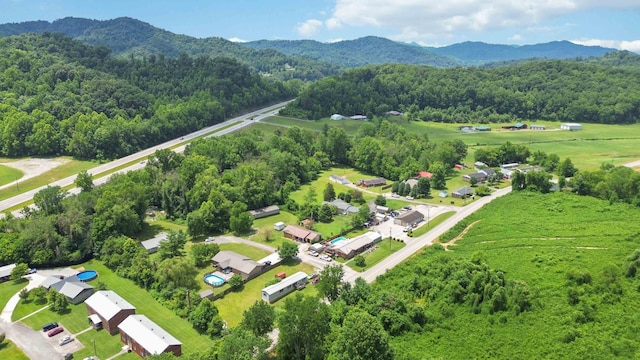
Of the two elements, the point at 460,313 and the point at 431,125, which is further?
the point at 431,125

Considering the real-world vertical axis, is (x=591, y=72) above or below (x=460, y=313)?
above

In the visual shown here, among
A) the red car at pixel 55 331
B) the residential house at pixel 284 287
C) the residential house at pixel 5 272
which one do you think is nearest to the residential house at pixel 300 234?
the residential house at pixel 284 287

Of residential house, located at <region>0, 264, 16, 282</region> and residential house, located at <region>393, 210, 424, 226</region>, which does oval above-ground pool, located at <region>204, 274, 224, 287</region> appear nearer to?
residential house, located at <region>0, 264, 16, 282</region>

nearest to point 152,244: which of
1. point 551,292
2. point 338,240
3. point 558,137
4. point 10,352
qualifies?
point 10,352

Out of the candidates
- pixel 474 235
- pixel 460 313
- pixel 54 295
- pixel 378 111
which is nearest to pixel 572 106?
pixel 378 111

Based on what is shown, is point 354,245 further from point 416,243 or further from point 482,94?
point 482,94

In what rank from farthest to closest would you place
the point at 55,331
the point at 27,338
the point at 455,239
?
1. the point at 455,239
2. the point at 55,331
3. the point at 27,338

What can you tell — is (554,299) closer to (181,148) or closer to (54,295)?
(54,295)

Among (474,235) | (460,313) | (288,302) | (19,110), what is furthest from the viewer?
(19,110)
